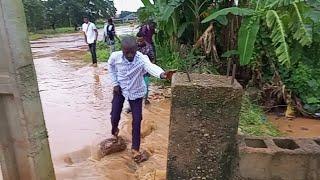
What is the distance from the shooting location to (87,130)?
5914mm

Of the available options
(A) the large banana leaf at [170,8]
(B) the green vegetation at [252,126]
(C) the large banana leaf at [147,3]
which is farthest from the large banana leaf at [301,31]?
(C) the large banana leaf at [147,3]

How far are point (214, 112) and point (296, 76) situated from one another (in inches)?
203

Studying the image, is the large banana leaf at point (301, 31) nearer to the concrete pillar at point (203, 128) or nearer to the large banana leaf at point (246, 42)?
the large banana leaf at point (246, 42)

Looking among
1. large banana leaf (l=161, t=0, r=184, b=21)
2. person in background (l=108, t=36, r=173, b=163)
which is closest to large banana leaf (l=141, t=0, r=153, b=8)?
large banana leaf (l=161, t=0, r=184, b=21)

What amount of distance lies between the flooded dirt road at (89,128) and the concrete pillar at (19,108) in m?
1.30

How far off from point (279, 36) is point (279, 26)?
142mm

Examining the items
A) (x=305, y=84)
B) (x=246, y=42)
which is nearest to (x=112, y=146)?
(x=246, y=42)

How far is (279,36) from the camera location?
4.46m

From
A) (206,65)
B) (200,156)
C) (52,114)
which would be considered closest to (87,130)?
(52,114)

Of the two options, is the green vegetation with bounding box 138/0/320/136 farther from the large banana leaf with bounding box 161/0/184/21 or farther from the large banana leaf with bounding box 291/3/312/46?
the large banana leaf with bounding box 291/3/312/46

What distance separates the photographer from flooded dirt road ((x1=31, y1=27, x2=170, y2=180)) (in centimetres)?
433

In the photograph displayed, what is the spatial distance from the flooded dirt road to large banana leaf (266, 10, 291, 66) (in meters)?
1.81

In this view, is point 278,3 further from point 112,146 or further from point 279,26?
point 112,146

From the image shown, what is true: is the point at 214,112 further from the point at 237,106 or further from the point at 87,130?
the point at 87,130
